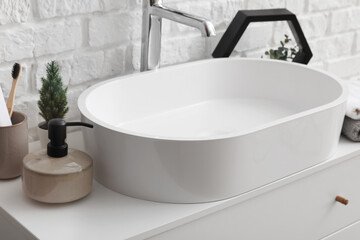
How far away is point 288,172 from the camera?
3.74 feet

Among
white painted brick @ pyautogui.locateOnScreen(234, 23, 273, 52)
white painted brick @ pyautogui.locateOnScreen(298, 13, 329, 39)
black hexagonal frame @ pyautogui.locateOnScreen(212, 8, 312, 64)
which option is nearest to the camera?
black hexagonal frame @ pyautogui.locateOnScreen(212, 8, 312, 64)

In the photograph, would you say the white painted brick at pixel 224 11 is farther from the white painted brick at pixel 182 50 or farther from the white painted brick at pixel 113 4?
the white painted brick at pixel 113 4

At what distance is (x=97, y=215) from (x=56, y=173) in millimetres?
96

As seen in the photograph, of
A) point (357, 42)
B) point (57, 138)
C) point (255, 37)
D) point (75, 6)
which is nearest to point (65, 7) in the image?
point (75, 6)

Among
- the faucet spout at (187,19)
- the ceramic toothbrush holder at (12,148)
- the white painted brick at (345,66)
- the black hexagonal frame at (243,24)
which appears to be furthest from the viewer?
the white painted brick at (345,66)

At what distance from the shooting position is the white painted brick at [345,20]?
1.81m

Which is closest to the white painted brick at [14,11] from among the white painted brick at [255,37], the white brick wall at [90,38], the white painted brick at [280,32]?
the white brick wall at [90,38]

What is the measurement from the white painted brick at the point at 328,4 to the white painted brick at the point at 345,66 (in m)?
0.17

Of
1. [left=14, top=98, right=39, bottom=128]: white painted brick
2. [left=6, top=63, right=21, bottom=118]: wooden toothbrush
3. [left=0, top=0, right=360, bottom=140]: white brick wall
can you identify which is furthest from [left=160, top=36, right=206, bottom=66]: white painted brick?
[left=6, top=63, right=21, bottom=118]: wooden toothbrush

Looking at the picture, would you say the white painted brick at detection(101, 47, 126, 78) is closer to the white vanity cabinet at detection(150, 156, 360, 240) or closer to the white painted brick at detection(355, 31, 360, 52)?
the white vanity cabinet at detection(150, 156, 360, 240)

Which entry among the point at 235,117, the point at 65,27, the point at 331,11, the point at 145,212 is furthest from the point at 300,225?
the point at 331,11

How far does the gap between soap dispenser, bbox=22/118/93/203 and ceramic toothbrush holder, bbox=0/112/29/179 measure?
5 centimetres

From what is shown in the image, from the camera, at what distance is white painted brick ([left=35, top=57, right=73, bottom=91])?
122cm

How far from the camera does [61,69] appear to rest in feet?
4.11
